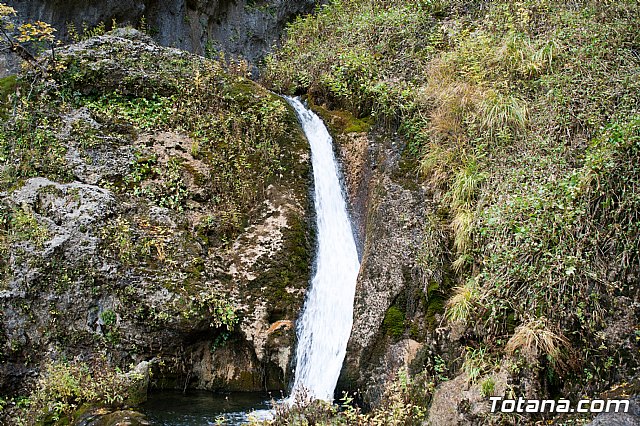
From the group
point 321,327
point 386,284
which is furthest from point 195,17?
point 386,284

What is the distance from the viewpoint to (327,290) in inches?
296

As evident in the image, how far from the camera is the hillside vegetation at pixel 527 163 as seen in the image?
4598 mm

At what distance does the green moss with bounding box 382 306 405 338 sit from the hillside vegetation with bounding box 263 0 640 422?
609 mm

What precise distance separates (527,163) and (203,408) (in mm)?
5088

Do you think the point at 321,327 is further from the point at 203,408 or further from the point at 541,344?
the point at 541,344

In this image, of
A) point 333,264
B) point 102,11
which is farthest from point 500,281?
point 102,11

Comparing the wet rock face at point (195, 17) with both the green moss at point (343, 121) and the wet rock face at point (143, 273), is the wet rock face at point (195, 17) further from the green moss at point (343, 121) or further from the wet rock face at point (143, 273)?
the green moss at point (343, 121)

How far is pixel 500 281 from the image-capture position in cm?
517

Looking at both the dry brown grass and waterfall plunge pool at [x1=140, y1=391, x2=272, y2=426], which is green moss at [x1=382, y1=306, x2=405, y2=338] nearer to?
the dry brown grass

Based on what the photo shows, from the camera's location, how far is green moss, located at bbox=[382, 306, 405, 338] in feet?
20.3

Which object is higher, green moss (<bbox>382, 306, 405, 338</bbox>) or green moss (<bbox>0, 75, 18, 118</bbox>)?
green moss (<bbox>0, 75, 18, 118</bbox>)

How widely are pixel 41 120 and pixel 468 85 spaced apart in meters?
6.89

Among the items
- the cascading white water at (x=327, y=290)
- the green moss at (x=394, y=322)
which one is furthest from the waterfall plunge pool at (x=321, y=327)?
the green moss at (x=394, y=322)

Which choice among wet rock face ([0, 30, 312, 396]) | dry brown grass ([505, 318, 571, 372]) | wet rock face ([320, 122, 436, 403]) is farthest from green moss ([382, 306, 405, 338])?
dry brown grass ([505, 318, 571, 372])
